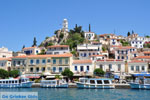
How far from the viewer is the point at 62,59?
2274 inches

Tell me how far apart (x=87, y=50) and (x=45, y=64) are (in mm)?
18125

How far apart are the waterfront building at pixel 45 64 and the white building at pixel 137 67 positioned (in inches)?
571

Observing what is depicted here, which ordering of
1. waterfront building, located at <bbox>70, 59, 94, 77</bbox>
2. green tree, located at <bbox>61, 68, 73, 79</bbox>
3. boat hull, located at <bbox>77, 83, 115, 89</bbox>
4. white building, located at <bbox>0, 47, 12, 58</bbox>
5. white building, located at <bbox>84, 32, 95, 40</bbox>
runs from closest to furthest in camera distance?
boat hull, located at <bbox>77, 83, 115, 89</bbox> → green tree, located at <bbox>61, 68, 73, 79</bbox> → waterfront building, located at <bbox>70, 59, 94, 77</bbox> → white building, located at <bbox>0, 47, 12, 58</bbox> → white building, located at <bbox>84, 32, 95, 40</bbox>

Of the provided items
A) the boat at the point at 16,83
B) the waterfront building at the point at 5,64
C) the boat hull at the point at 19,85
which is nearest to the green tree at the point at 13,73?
the boat at the point at 16,83

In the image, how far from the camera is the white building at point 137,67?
55844 mm

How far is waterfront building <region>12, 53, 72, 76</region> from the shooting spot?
189ft

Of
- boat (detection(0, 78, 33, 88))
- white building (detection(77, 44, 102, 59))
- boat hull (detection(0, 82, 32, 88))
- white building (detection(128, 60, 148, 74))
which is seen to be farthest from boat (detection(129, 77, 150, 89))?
white building (detection(77, 44, 102, 59))

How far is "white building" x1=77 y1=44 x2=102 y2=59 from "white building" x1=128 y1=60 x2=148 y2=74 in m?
15.5

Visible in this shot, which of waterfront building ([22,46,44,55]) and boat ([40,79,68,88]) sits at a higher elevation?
waterfront building ([22,46,44,55])

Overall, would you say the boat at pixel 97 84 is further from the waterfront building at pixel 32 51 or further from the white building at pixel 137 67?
the waterfront building at pixel 32 51

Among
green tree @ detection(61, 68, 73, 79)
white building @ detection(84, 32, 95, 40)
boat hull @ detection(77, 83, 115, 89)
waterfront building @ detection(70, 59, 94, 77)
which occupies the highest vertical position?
white building @ detection(84, 32, 95, 40)

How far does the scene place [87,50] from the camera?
72500mm

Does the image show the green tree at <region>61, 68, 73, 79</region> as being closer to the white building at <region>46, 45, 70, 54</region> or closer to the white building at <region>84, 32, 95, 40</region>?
the white building at <region>46, 45, 70, 54</region>

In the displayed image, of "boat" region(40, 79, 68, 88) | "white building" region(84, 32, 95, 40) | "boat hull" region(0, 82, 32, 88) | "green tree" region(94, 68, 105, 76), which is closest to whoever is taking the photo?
"boat" region(40, 79, 68, 88)
